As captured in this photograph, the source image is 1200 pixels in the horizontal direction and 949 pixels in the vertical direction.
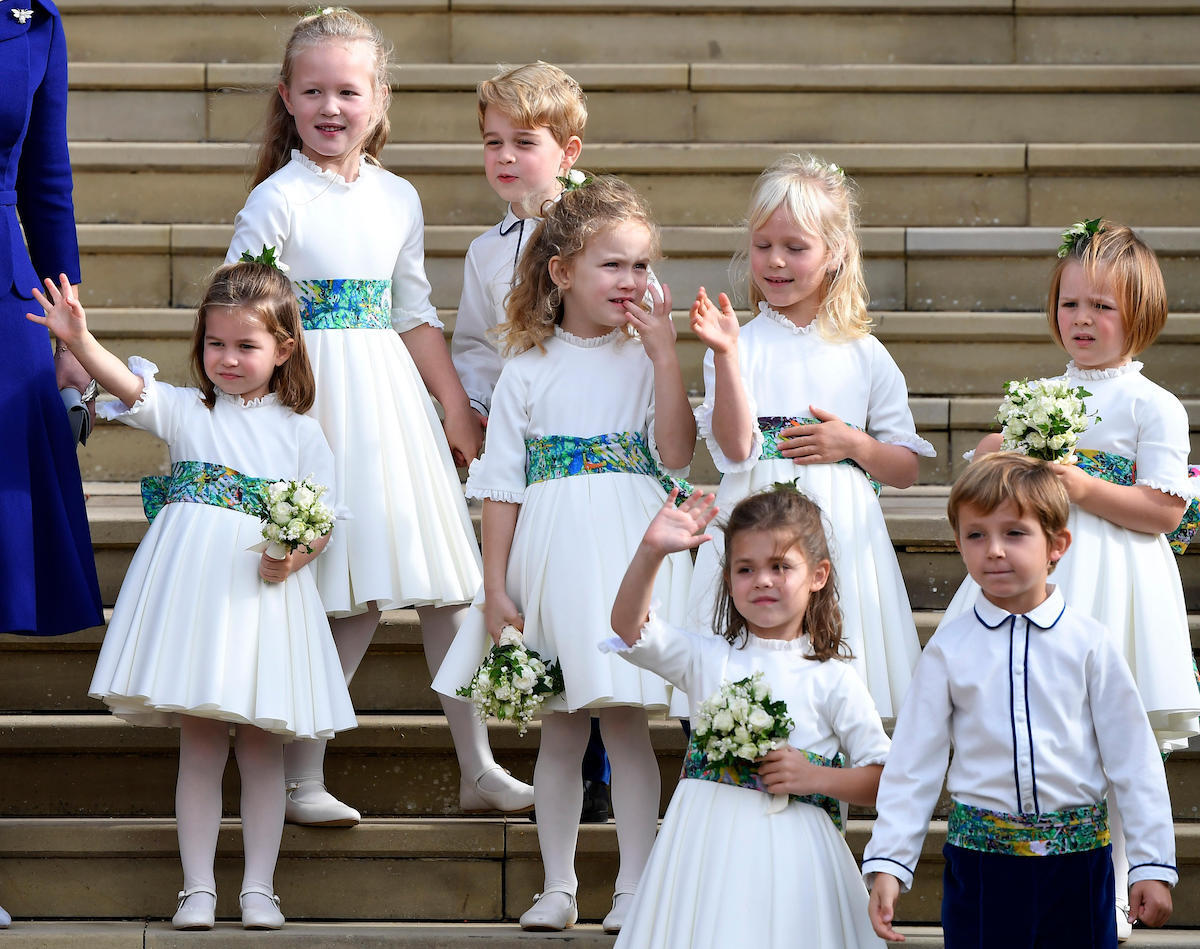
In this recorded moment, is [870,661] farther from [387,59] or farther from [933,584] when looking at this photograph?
[387,59]

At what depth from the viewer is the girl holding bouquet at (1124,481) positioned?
3.59 m

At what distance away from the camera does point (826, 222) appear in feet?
12.6

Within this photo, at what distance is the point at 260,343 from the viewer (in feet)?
12.8

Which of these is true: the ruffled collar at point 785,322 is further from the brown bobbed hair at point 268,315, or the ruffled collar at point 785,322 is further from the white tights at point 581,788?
the brown bobbed hair at point 268,315

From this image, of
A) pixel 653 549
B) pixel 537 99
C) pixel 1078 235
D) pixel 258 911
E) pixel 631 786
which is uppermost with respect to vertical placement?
pixel 537 99

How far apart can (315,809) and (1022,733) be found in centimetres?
177

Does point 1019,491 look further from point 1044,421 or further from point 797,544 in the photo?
point 1044,421

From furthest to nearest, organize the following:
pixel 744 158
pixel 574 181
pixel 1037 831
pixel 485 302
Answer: pixel 744 158 < pixel 485 302 < pixel 574 181 < pixel 1037 831

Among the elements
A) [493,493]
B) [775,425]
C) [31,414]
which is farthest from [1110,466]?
[31,414]

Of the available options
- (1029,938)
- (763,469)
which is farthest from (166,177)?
(1029,938)

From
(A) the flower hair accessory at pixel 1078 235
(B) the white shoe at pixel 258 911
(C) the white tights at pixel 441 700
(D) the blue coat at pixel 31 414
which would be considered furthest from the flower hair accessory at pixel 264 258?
(A) the flower hair accessory at pixel 1078 235

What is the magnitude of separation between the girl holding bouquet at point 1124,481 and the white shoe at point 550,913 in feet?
3.40

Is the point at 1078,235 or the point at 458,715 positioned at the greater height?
the point at 1078,235

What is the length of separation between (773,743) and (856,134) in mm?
3824
